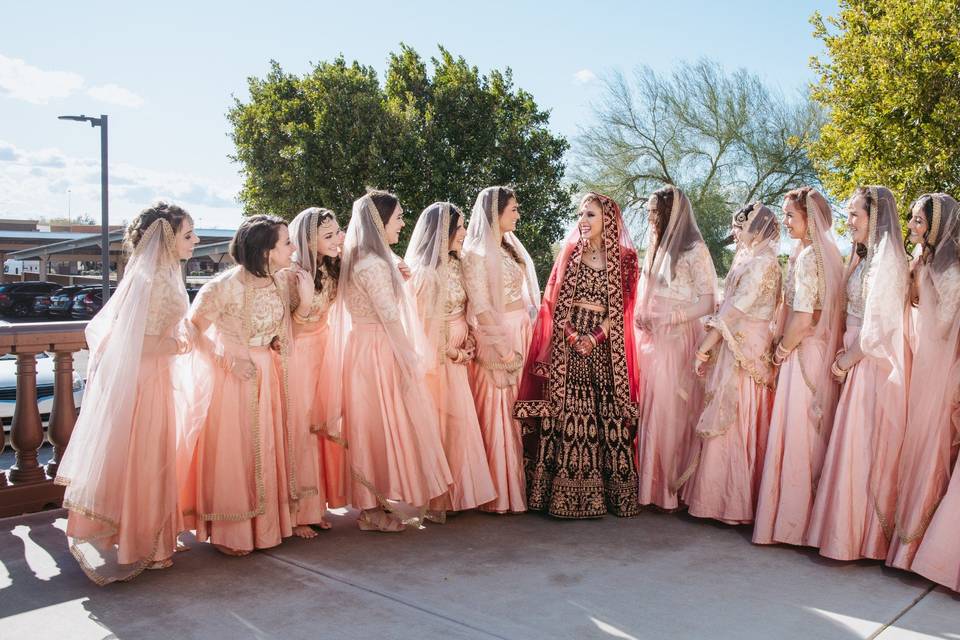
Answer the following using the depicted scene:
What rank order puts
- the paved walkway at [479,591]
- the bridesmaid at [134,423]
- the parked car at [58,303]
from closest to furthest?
the paved walkway at [479,591]
the bridesmaid at [134,423]
the parked car at [58,303]

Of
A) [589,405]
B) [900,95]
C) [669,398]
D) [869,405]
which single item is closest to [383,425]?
[589,405]

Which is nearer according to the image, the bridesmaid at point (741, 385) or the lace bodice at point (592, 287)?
the bridesmaid at point (741, 385)

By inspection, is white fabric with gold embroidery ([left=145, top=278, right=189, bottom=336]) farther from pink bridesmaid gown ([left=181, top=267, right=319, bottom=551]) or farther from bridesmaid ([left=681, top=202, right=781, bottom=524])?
bridesmaid ([left=681, top=202, right=781, bottom=524])

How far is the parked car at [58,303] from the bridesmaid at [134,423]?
98.0ft

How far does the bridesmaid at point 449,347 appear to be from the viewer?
5066mm

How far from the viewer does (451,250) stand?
5.25 metres

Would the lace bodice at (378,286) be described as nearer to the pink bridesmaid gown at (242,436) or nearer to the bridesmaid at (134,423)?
the pink bridesmaid gown at (242,436)

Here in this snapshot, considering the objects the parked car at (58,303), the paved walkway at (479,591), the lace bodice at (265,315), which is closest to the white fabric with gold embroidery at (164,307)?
the lace bodice at (265,315)

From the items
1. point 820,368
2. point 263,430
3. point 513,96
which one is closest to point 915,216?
point 820,368

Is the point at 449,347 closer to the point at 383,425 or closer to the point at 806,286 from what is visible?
the point at 383,425

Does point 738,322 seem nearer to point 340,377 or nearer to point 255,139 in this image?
point 340,377

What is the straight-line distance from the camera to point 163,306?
4.18m

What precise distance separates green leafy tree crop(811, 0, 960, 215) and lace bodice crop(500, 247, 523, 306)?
7.56 meters

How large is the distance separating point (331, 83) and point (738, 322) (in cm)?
1640
